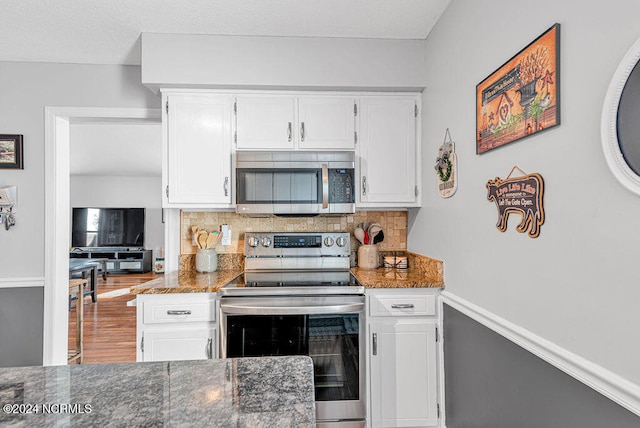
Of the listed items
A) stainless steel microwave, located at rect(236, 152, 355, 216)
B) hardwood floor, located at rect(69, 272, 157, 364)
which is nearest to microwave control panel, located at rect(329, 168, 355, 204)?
stainless steel microwave, located at rect(236, 152, 355, 216)

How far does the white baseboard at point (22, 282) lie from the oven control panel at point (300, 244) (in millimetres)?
1427

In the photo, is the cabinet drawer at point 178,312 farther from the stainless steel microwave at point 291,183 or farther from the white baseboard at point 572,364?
the white baseboard at point 572,364

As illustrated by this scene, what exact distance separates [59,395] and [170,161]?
1.85m

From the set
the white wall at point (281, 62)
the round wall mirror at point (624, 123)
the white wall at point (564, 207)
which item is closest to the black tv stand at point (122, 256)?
the white wall at point (281, 62)

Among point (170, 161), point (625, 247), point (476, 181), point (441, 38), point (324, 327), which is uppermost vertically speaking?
point (441, 38)

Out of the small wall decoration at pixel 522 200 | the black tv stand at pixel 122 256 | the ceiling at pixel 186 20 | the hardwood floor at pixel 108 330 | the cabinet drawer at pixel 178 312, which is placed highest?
the ceiling at pixel 186 20

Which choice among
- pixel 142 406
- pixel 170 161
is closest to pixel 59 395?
pixel 142 406

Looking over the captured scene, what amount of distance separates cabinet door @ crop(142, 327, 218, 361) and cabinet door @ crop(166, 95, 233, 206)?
805mm

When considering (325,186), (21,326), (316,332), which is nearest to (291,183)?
(325,186)

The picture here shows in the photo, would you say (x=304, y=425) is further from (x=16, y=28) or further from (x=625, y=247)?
(x=16, y=28)

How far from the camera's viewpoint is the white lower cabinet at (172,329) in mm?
1993

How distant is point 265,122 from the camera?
7.68 feet

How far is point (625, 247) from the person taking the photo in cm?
90

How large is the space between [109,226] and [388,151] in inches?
332
